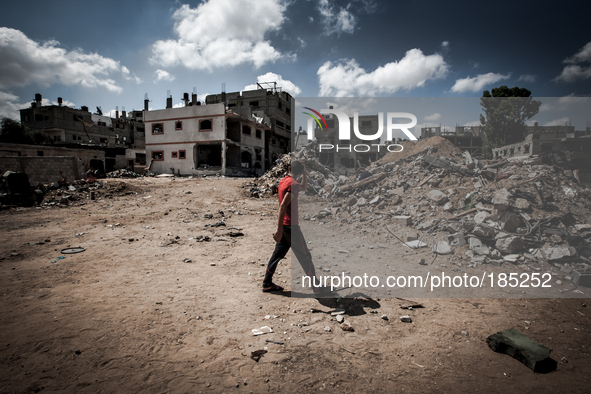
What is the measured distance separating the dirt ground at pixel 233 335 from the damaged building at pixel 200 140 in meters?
20.0

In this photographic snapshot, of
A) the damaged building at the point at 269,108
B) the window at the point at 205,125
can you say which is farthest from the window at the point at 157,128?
the damaged building at the point at 269,108

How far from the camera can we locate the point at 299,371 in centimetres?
216

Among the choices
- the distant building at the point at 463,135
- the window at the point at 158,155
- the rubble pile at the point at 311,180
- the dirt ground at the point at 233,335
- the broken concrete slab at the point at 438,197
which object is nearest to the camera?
the dirt ground at the point at 233,335

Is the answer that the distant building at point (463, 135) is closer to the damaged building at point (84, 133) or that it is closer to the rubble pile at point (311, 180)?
the rubble pile at point (311, 180)

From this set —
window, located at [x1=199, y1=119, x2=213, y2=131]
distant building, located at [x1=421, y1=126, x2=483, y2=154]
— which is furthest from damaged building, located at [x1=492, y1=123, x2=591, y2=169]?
window, located at [x1=199, y1=119, x2=213, y2=131]

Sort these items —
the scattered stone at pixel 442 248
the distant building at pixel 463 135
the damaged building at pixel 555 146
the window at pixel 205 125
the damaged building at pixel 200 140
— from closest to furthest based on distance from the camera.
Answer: the scattered stone at pixel 442 248, the damaged building at pixel 555 146, the distant building at pixel 463 135, the damaged building at pixel 200 140, the window at pixel 205 125

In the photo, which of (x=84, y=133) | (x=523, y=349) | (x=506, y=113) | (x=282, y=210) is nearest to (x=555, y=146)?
(x=506, y=113)

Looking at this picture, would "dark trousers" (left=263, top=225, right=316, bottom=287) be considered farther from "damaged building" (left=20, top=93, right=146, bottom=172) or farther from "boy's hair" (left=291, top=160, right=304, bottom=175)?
"damaged building" (left=20, top=93, right=146, bottom=172)

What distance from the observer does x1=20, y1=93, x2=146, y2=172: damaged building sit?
1135 inches

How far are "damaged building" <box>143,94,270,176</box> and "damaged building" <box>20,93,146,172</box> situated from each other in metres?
4.16

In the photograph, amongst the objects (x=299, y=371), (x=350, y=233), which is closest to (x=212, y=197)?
(x=350, y=233)

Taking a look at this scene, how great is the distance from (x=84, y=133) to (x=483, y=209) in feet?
149

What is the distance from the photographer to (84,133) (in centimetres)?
3512

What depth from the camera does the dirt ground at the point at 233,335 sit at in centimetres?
205
